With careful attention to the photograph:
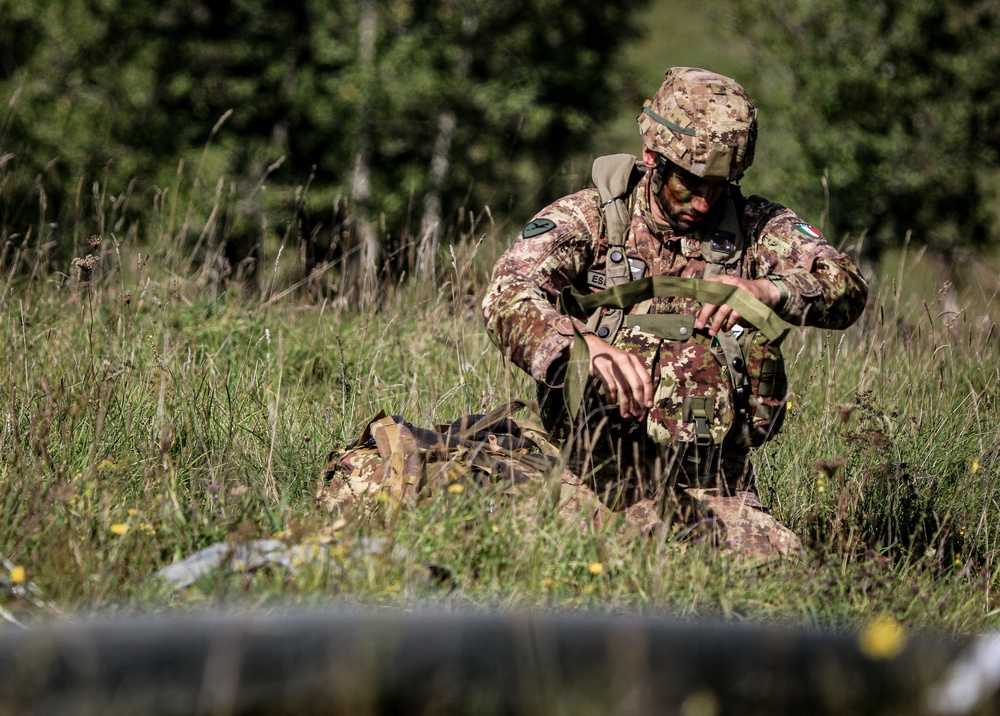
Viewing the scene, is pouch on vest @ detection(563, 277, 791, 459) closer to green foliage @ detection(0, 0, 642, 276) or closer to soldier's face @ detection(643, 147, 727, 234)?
soldier's face @ detection(643, 147, 727, 234)

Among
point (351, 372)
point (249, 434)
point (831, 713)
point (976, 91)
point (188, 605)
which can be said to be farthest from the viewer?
point (976, 91)

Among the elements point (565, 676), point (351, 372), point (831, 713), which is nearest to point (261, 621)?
point (565, 676)

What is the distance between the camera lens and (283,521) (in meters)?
2.96

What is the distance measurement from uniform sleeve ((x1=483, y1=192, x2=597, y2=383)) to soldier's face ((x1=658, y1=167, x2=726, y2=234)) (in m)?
0.26

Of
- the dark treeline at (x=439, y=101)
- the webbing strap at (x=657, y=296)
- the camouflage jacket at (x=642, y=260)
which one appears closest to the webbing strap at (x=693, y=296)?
the webbing strap at (x=657, y=296)

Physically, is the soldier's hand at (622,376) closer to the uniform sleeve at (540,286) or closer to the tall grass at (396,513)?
the uniform sleeve at (540,286)

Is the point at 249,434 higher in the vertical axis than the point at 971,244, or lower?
higher

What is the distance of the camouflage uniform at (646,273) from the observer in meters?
3.23

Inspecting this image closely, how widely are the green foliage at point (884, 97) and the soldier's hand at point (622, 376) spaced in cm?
1304

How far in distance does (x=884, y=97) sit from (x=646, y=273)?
13.7m

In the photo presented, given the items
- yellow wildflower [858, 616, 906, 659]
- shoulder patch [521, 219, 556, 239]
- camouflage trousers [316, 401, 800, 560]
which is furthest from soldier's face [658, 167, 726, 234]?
yellow wildflower [858, 616, 906, 659]

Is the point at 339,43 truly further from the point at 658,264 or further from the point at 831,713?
the point at 831,713

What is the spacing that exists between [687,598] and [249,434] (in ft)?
5.76

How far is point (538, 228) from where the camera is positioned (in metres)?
3.41
